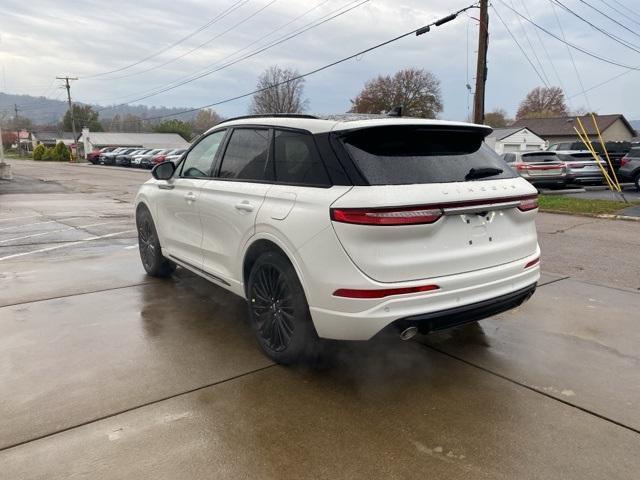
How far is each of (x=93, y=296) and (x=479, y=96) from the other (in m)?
16.1

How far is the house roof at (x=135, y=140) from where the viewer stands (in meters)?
87.3

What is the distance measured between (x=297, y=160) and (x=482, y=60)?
16.7 meters

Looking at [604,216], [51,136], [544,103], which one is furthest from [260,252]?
[51,136]

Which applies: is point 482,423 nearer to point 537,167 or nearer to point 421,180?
point 421,180

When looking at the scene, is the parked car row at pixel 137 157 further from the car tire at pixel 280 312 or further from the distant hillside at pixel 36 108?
the distant hillside at pixel 36 108

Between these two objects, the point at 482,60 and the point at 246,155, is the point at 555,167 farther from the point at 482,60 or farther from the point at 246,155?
the point at 246,155

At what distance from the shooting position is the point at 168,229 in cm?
527

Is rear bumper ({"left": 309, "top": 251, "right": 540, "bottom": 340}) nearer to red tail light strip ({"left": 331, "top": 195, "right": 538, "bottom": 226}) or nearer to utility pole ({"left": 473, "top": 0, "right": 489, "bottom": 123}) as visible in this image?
red tail light strip ({"left": 331, "top": 195, "right": 538, "bottom": 226})

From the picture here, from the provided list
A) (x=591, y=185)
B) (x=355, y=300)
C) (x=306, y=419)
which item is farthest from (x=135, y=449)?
(x=591, y=185)

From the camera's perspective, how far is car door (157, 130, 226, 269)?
462 centimetres

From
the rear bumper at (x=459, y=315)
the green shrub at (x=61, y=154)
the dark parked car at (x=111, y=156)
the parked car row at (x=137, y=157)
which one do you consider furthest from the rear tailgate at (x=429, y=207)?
the green shrub at (x=61, y=154)

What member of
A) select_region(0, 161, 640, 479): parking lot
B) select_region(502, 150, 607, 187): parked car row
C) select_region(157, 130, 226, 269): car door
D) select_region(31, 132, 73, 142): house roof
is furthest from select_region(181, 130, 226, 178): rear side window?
select_region(31, 132, 73, 142): house roof

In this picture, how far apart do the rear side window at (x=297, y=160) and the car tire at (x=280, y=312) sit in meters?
0.55

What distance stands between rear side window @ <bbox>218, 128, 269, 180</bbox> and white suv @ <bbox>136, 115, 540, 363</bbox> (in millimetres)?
16
